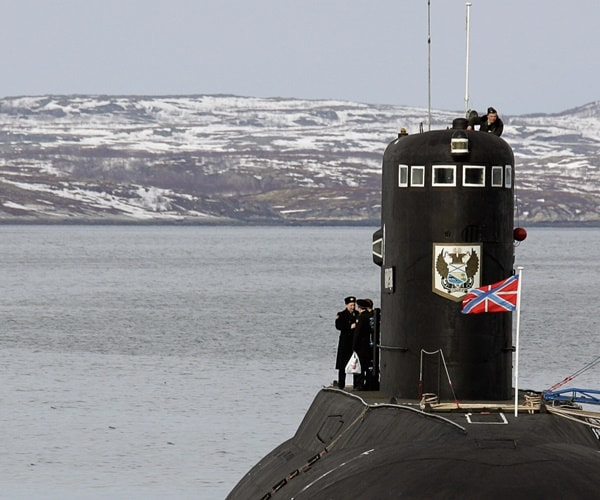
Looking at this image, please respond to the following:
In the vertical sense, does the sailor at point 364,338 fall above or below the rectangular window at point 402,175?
below

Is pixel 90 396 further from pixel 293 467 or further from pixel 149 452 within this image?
pixel 293 467

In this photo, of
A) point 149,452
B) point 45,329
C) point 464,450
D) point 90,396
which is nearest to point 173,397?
point 90,396

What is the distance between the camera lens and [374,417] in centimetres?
1797

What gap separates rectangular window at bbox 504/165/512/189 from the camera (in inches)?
752

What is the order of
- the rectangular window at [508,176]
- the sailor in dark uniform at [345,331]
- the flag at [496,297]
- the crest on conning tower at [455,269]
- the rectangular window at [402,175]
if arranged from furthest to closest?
1. the sailor in dark uniform at [345,331]
2. the rectangular window at [402,175]
3. the rectangular window at [508,176]
4. the crest on conning tower at [455,269]
5. the flag at [496,297]

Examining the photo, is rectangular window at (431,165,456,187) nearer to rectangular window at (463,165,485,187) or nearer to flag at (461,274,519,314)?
rectangular window at (463,165,485,187)

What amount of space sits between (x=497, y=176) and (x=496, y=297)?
2002mm

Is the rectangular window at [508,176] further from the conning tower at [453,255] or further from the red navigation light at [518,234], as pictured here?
the red navigation light at [518,234]

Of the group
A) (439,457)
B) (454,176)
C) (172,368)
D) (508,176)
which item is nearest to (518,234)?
(508,176)

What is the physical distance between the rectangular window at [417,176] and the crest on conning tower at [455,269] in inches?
34.1

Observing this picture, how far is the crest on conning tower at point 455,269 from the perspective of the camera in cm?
1872

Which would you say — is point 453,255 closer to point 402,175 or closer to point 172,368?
point 402,175

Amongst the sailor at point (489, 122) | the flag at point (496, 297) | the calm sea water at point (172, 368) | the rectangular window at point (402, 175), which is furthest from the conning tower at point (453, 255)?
the calm sea water at point (172, 368)

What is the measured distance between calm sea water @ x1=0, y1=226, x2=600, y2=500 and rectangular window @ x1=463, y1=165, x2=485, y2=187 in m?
15.4
